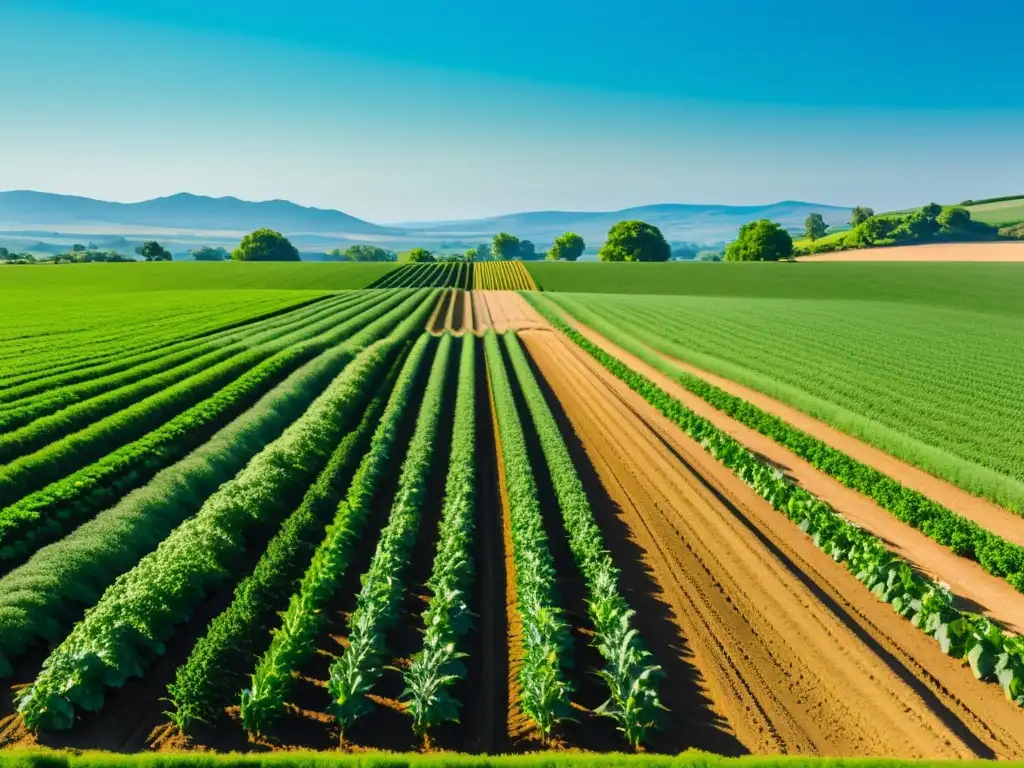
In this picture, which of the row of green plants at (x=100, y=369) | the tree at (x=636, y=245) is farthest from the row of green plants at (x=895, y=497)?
the tree at (x=636, y=245)

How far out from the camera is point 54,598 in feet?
36.6

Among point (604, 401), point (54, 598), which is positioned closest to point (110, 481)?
point (54, 598)

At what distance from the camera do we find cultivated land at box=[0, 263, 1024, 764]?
934 cm

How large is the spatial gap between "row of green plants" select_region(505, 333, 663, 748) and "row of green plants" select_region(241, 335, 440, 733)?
5547 mm

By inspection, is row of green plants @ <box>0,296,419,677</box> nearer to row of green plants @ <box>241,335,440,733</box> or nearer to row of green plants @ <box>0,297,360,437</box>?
row of green plants @ <box>241,335,440,733</box>

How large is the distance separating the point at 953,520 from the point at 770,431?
826 centimetres

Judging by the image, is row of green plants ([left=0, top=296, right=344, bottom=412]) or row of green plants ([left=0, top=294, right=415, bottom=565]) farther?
row of green plants ([left=0, top=296, right=344, bottom=412])

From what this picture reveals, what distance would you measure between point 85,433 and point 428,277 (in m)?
80.1

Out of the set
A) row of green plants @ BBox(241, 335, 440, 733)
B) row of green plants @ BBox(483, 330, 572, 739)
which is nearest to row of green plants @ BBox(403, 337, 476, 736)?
row of green plants @ BBox(483, 330, 572, 739)

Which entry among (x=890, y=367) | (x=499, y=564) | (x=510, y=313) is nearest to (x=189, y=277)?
(x=510, y=313)

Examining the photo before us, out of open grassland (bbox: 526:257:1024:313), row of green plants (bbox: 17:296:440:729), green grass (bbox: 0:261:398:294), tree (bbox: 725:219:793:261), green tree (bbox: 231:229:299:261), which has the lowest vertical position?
row of green plants (bbox: 17:296:440:729)

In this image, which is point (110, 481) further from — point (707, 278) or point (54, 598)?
point (707, 278)

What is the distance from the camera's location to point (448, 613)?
1115cm

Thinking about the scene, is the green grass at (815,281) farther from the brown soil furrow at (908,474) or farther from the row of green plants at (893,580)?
the row of green plants at (893,580)
